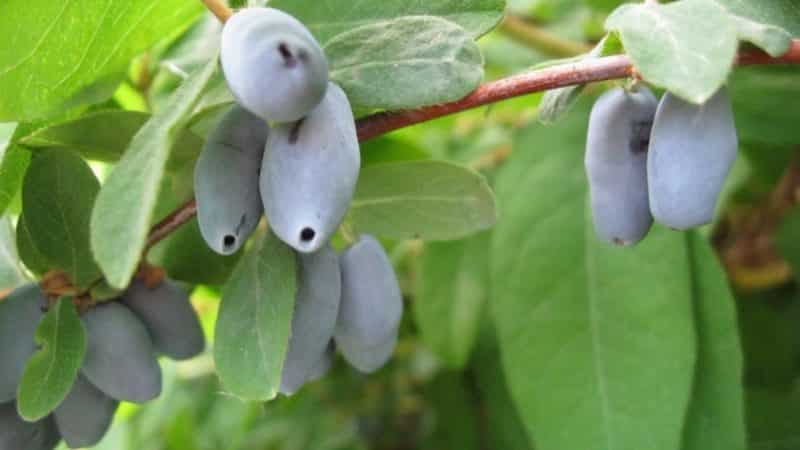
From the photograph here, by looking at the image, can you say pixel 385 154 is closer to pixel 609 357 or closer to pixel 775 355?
pixel 609 357

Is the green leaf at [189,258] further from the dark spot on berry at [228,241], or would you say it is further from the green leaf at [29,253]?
the dark spot on berry at [228,241]

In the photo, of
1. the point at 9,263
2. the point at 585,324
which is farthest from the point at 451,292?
the point at 9,263

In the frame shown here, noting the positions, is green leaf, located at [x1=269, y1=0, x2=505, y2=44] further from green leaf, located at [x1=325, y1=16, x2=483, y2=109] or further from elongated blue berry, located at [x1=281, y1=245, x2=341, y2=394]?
elongated blue berry, located at [x1=281, y1=245, x2=341, y2=394]

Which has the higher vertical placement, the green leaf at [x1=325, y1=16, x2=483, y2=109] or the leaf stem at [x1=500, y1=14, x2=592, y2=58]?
the green leaf at [x1=325, y1=16, x2=483, y2=109]

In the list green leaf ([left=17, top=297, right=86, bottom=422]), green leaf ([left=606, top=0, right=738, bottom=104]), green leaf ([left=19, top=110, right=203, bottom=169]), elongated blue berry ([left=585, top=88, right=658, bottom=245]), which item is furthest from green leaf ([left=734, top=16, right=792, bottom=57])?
green leaf ([left=17, top=297, right=86, bottom=422])

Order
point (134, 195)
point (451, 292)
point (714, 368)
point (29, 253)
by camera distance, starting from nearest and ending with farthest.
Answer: point (134, 195)
point (29, 253)
point (714, 368)
point (451, 292)

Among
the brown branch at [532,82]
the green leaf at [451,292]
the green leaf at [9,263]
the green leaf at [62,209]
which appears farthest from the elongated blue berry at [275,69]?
the green leaf at [451,292]

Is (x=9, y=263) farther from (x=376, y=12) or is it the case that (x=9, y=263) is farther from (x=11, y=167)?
(x=376, y=12)
